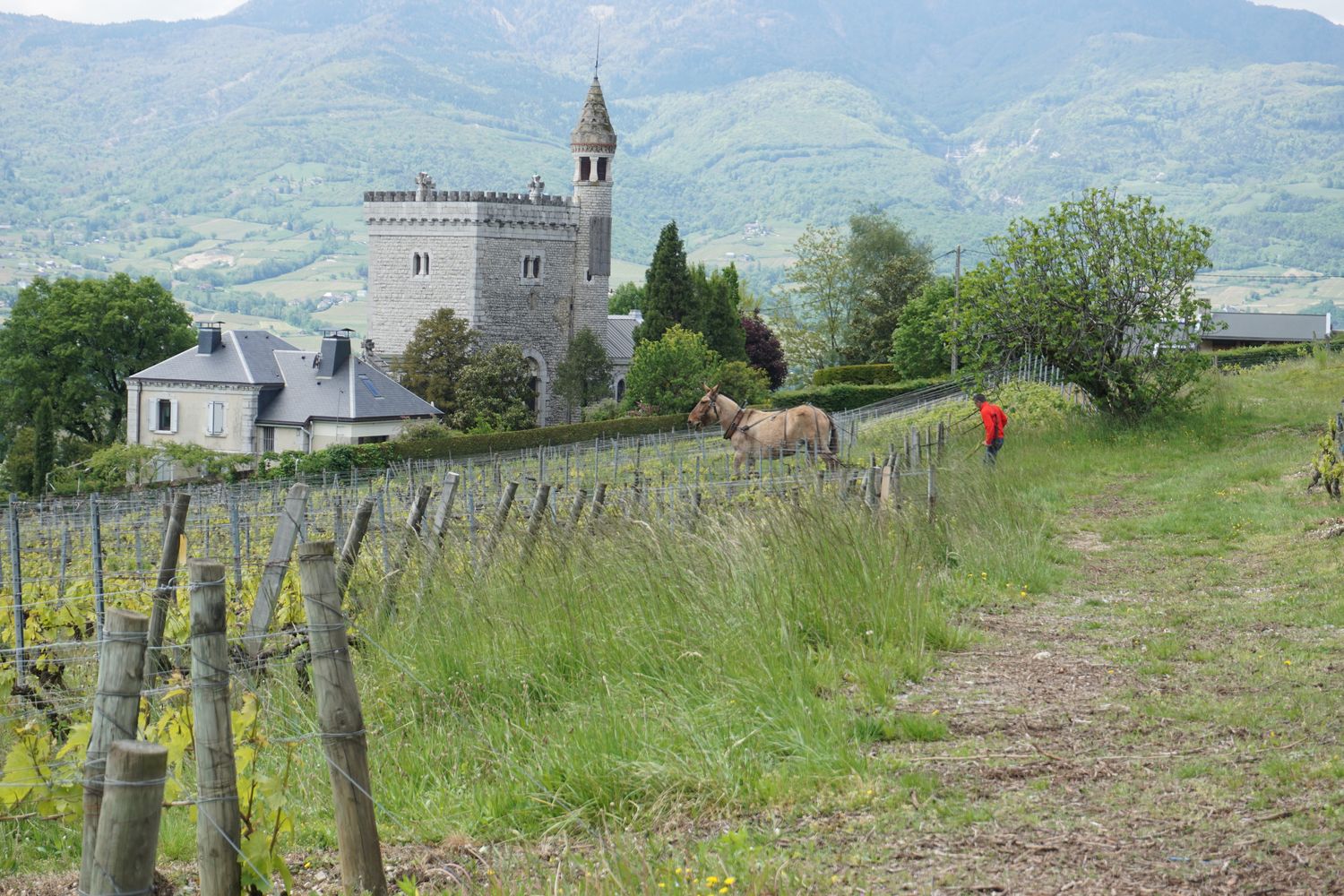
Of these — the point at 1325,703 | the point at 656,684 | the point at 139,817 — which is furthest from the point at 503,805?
the point at 1325,703

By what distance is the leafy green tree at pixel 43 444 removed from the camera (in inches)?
2111

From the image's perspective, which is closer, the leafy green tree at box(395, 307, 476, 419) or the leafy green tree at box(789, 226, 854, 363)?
the leafy green tree at box(395, 307, 476, 419)

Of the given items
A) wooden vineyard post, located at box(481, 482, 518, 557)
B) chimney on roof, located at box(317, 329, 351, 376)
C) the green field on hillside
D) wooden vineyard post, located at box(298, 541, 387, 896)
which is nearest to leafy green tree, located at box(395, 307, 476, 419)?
chimney on roof, located at box(317, 329, 351, 376)

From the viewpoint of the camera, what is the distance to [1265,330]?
7056 centimetres

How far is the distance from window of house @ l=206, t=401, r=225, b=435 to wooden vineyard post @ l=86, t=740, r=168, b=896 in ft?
173

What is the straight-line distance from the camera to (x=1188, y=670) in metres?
7.05

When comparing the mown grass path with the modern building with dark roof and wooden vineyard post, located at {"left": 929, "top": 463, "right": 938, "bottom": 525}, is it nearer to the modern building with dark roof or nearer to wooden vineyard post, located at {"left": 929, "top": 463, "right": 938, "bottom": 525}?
wooden vineyard post, located at {"left": 929, "top": 463, "right": 938, "bottom": 525}

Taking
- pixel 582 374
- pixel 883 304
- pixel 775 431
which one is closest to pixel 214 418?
pixel 582 374

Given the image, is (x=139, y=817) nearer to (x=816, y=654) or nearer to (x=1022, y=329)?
(x=816, y=654)

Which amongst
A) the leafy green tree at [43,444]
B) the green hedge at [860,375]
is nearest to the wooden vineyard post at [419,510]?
the green hedge at [860,375]

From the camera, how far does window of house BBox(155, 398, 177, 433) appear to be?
182 feet

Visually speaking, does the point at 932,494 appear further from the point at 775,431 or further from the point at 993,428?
the point at 775,431

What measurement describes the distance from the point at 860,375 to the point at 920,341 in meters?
4.92

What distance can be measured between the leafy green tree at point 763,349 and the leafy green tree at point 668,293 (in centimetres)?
1141
